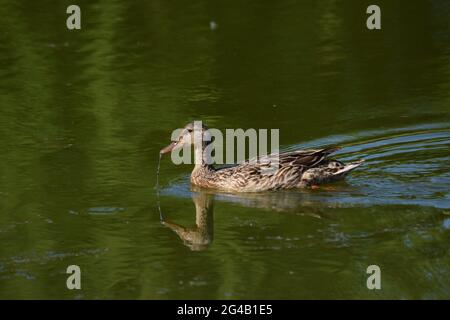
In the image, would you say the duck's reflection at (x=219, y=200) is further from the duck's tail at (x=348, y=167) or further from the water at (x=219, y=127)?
the duck's tail at (x=348, y=167)

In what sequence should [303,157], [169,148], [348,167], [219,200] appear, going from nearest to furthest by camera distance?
1. [219,200]
2. [348,167]
3. [303,157]
4. [169,148]

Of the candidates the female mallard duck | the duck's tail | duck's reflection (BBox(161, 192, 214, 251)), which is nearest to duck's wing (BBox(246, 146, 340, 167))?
the female mallard duck

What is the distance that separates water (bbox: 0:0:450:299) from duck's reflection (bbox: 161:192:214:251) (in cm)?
3

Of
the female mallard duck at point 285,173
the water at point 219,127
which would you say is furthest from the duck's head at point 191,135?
the water at point 219,127

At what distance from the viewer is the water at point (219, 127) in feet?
29.5

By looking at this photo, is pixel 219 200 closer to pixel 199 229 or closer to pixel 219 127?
pixel 199 229

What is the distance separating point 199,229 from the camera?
10.2 meters

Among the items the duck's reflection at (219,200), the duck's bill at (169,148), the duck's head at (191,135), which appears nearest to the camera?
the duck's reflection at (219,200)

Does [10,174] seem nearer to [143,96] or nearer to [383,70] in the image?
[143,96]

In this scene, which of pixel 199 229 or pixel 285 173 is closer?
pixel 199 229

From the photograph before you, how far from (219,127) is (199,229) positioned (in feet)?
11.2

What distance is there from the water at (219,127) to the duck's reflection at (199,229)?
3cm

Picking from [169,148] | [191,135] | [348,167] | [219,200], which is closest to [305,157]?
[348,167]

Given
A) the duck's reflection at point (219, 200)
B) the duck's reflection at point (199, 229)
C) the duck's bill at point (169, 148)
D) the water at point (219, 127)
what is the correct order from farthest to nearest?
the duck's bill at point (169, 148) < the duck's reflection at point (219, 200) < the duck's reflection at point (199, 229) < the water at point (219, 127)
